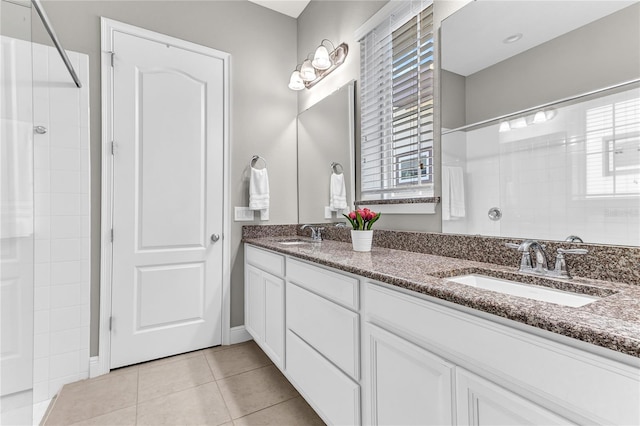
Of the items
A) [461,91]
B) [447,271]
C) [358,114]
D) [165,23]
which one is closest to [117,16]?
[165,23]

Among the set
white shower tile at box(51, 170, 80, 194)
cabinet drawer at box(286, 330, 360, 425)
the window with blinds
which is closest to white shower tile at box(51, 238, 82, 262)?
white shower tile at box(51, 170, 80, 194)

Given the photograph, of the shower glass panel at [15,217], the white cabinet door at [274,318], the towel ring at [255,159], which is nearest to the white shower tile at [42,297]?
the shower glass panel at [15,217]

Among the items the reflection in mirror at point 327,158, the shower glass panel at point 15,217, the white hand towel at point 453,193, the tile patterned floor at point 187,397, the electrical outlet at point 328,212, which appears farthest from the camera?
the electrical outlet at point 328,212

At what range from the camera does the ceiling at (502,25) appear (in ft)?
3.45

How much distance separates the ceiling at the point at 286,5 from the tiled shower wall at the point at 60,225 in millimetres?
1457

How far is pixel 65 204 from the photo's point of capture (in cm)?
189

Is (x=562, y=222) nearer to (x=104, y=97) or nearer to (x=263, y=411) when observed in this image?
(x=263, y=411)

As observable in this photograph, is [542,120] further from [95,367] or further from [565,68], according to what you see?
[95,367]

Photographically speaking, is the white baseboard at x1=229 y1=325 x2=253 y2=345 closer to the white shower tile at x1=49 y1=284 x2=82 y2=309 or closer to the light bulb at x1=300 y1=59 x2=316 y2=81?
the white shower tile at x1=49 y1=284 x2=82 y2=309

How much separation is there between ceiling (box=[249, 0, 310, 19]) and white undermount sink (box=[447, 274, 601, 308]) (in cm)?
255

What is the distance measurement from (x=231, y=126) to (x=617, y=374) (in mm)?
2469

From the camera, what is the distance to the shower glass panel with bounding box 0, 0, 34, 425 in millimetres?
942

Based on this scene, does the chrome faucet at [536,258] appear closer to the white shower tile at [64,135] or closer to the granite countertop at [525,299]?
the granite countertop at [525,299]

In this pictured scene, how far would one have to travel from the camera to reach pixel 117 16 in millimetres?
2084
